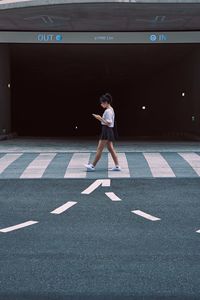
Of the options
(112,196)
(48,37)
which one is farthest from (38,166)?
(48,37)

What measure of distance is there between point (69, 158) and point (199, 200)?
230 inches

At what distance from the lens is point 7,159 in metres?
14.1

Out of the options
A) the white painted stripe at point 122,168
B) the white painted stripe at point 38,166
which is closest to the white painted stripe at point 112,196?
the white painted stripe at point 122,168

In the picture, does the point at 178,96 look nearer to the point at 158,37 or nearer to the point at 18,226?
the point at 158,37

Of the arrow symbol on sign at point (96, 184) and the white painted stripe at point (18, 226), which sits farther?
the arrow symbol on sign at point (96, 184)

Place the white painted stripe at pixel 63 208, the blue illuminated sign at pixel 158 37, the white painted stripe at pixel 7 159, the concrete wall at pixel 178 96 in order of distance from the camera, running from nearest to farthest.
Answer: the white painted stripe at pixel 63 208 < the white painted stripe at pixel 7 159 < the blue illuminated sign at pixel 158 37 < the concrete wall at pixel 178 96

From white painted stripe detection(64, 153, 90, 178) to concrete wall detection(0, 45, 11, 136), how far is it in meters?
8.74

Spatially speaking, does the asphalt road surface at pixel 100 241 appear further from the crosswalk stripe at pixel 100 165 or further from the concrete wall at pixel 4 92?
the concrete wall at pixel 4 92

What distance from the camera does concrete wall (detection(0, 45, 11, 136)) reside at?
22.8 metres

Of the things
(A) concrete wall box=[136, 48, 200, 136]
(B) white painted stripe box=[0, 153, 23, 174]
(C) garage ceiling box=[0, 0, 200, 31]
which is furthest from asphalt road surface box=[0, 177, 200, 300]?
(A) concrete wall box=[136, 48, 200, 136]

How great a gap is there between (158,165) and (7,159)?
14.0 ft

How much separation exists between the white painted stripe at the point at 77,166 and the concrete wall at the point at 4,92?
8735mm

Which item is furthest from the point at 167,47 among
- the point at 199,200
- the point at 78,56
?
the point at 199,200

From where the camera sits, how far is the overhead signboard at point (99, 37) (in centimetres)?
2131
